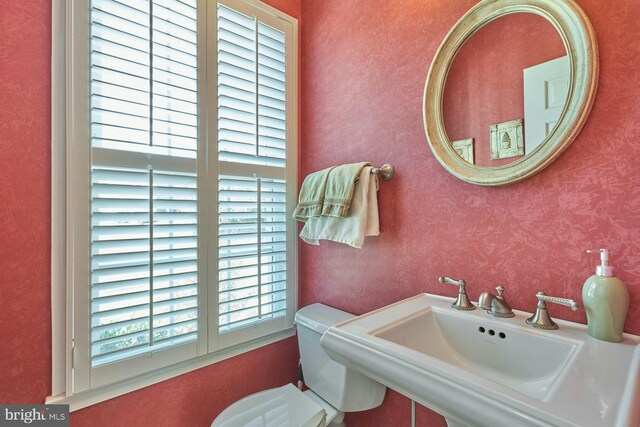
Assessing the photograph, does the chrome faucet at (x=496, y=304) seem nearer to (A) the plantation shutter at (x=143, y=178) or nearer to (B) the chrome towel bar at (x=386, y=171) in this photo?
(B) the chrome towel bar at (x=386, y=171)

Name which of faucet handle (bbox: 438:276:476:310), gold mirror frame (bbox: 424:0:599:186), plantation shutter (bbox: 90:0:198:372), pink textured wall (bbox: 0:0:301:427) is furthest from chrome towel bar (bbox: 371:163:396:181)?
pink textured wall (bbox: 0:0:301:427)

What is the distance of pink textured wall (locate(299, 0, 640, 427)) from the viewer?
0.73 metres

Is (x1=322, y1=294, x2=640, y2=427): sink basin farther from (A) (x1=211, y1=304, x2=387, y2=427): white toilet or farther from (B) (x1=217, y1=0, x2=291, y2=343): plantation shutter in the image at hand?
(B) (x1=217, y1=0, x2=291, y2=343): plantation shutter

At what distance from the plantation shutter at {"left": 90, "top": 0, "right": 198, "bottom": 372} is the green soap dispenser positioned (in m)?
1.35

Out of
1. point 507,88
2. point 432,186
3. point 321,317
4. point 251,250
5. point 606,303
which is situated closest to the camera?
point 606,303

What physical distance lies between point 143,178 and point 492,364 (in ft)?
4.51

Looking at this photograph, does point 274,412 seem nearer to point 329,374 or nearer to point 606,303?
point 329,374

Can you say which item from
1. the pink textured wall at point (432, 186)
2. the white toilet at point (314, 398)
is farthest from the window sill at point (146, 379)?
the pink textured wall at point (432, 186)

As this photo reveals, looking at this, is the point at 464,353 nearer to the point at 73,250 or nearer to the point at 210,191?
the point at 210,191

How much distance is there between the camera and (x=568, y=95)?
2.57 ft

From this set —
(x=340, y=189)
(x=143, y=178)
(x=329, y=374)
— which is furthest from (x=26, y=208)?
(x=329, y=374)

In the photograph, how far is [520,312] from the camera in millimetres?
861

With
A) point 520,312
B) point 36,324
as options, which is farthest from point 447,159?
point 36,324

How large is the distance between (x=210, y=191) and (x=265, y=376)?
3.30ft
